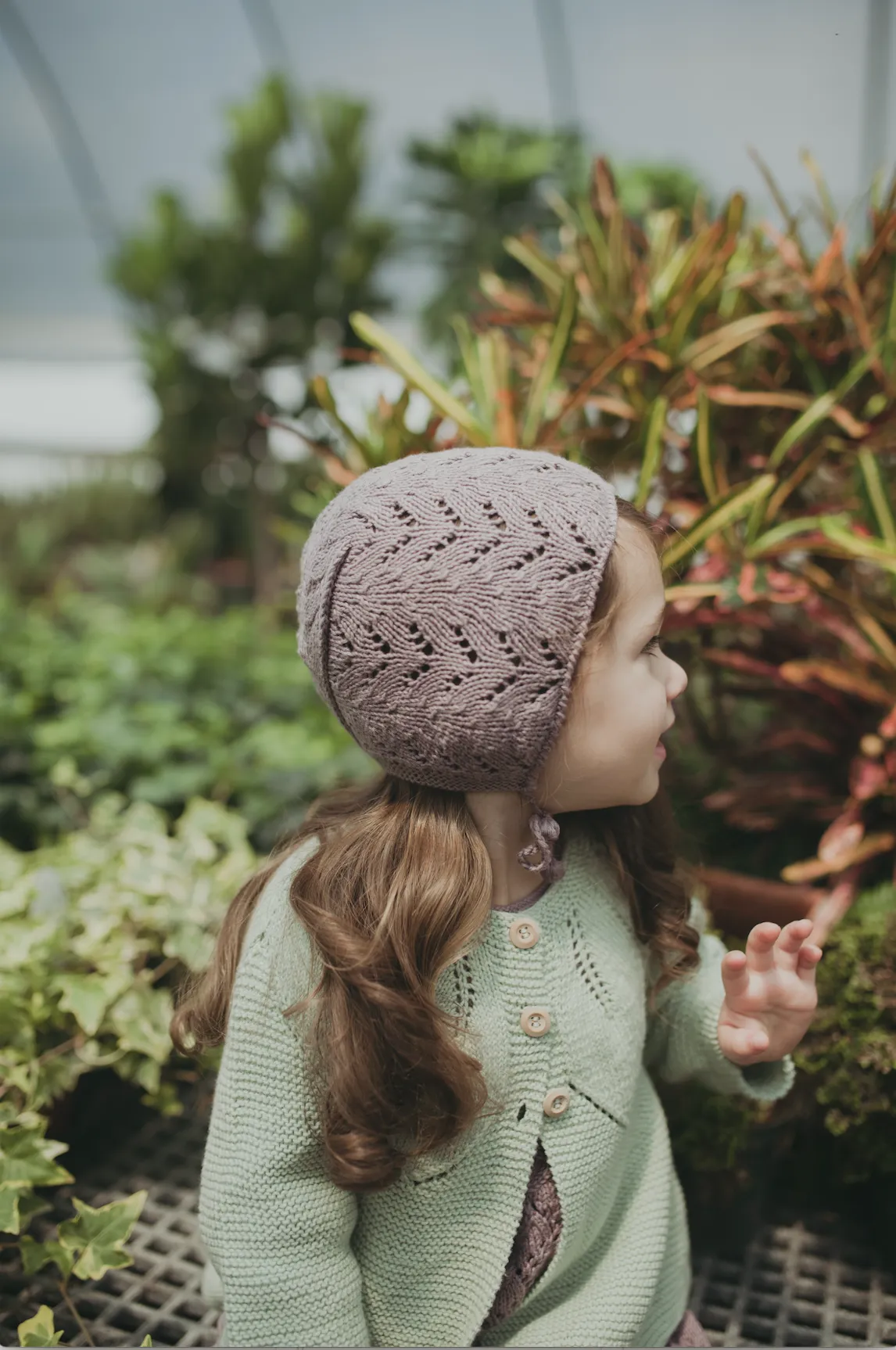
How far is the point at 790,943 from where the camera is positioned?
1.16 metres

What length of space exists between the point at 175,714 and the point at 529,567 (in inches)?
77.3

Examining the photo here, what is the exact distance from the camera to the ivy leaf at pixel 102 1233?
140cm

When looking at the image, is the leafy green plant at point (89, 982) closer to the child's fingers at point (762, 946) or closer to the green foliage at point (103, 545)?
the child's fingers at point (762, 946)

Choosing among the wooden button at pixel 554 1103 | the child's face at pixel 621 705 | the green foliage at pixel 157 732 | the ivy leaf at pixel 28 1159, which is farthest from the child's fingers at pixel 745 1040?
the green foliage at pixel 157 732

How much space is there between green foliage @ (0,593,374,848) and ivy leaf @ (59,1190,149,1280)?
78 centimetres

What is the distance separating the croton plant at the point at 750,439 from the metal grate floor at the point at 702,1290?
1.67 ft

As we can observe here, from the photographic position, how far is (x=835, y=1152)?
1.66 meters

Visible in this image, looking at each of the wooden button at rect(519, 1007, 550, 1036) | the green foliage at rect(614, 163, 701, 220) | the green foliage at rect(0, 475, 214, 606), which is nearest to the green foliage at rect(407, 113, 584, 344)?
the green foliage at rect(614, 163, 701, 220)

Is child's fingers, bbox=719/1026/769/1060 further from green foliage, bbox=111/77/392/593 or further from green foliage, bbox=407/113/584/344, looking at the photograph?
green foliage, bbox=111/77/392/593

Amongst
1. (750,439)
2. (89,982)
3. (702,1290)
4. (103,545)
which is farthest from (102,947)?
(103,545)

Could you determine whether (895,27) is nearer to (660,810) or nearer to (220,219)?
(220,219)

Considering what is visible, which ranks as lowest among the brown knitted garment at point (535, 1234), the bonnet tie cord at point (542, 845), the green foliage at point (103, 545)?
the green foliage at point (103, 545)

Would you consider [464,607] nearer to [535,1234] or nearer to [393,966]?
[393,966]

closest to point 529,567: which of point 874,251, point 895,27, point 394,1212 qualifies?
point 394,1212
